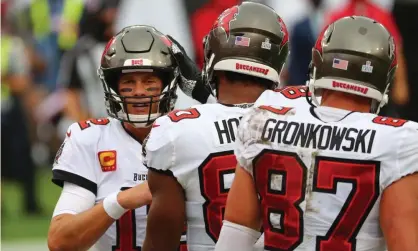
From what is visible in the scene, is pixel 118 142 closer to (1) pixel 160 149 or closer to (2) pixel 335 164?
(1) pixel 160 149

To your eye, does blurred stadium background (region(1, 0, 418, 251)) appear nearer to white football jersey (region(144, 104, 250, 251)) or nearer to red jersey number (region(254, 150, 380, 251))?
white football jersey (region(144, 104, 250, 251))

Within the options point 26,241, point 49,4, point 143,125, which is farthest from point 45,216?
point 143,125

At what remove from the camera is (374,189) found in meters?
3.02

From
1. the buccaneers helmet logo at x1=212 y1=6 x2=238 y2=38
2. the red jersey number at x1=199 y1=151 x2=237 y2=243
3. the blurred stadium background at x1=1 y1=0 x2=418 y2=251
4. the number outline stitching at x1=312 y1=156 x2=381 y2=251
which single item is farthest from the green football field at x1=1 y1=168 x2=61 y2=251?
the number outline stitching at x1=312 y1=156 x2=381 y2=251

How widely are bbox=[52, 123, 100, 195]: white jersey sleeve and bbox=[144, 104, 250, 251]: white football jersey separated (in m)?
0.55

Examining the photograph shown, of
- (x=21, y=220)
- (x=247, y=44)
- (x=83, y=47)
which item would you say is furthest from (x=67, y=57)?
(x=247, y=44)

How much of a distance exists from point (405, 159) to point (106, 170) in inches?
51.6

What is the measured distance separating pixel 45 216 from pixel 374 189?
7.90 m

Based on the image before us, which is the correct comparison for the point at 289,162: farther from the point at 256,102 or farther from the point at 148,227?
the point at 148,227

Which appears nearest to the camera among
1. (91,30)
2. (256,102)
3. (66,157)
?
(256,102)

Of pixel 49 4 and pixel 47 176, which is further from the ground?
pixel 49 4

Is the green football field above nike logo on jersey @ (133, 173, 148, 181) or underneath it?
underneath

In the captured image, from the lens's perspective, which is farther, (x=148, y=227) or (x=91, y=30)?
(x=91, y=30)

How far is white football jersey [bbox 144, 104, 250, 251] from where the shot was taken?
10.9ft
